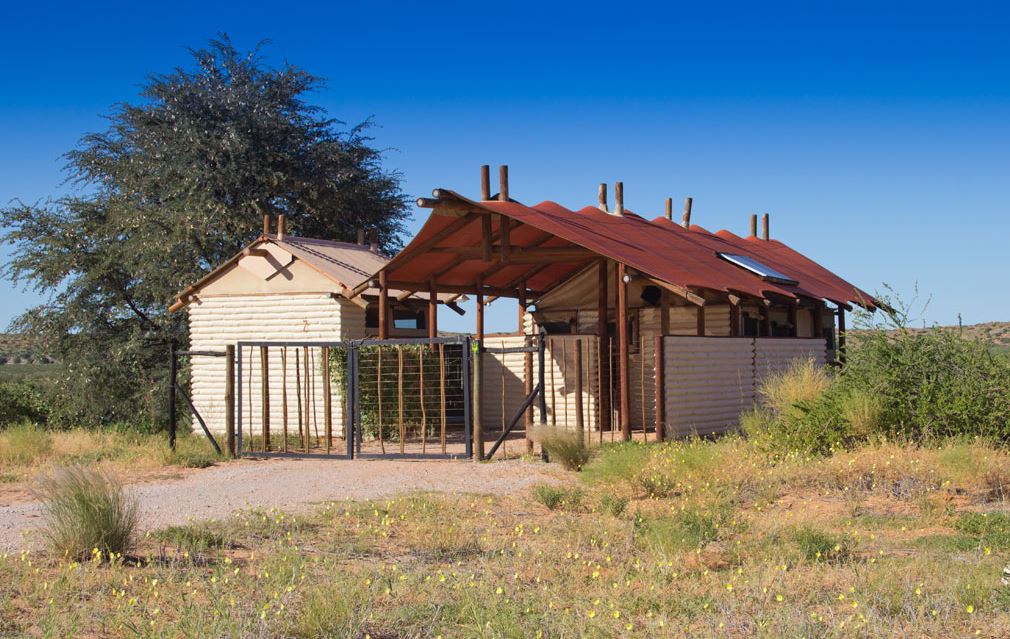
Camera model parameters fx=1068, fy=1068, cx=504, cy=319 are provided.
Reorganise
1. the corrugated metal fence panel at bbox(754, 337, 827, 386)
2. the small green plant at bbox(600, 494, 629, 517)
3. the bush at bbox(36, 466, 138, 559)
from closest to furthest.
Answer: the bush at bbox(36, 466, 138, 559) < the small green plant at bbox(600, 494, 629, 517) < the corrugated metal fence panel at bbox(754, 337, 827, 386)

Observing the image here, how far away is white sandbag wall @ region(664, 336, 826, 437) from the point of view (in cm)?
1744

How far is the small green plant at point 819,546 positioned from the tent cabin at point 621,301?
6.94m

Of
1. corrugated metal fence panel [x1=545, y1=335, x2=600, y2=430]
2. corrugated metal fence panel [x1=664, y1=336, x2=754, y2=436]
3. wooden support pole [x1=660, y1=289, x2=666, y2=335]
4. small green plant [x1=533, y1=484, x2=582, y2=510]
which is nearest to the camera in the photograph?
small green plant [x1=533, y1=484, x2=582, y2=510]

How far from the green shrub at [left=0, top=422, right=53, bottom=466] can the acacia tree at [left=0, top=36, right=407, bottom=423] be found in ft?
29.6

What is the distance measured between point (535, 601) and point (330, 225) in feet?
84.1

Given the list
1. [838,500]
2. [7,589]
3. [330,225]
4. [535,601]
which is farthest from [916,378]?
[330,225]

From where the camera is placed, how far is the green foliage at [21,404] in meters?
27.9

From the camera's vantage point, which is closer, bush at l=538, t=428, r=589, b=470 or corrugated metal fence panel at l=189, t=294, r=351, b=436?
bush at l=538, t=428, r=589, b=470

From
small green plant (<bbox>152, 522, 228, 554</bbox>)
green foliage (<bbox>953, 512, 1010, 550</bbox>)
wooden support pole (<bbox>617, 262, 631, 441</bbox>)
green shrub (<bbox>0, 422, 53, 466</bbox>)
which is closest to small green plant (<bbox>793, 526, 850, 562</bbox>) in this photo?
green foliage (<bbox>953, 512, 1010, 550</bbox>)

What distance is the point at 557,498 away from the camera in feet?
35.9

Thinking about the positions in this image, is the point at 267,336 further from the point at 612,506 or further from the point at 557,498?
the point at 612,506

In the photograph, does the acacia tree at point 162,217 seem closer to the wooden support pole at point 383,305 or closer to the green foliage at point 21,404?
the green foliage at point 21,404

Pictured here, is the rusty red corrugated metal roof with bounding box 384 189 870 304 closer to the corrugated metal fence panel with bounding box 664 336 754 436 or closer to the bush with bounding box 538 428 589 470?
the corrugated metal fence panel with bounding box 664 336 754 436

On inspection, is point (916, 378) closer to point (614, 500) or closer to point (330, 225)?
point (614, 500)
